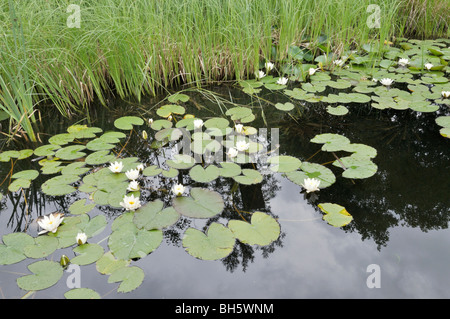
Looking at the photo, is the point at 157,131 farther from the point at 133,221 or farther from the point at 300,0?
the point at 300,0

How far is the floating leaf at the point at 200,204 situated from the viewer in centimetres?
184

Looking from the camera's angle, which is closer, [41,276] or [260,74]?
[41,276]

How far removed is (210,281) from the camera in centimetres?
152

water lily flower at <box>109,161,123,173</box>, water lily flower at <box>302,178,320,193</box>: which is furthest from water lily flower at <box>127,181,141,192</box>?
water lily flower at <box>302,178,320,193</box>

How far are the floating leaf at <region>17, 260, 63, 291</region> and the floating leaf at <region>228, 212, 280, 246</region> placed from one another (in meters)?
0.81

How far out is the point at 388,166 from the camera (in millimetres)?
2211

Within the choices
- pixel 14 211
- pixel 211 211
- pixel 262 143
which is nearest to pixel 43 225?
pixel 14 211

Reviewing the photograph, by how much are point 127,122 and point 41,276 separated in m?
1.51

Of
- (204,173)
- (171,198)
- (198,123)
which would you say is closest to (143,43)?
(198,123)

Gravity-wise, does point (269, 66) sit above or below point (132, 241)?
above

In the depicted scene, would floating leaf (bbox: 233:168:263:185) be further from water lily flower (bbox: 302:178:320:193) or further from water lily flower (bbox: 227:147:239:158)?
water lily flower (bbox: 302:178:320:193)

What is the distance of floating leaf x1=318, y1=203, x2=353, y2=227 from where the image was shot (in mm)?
1784

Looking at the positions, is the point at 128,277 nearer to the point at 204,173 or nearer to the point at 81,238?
the point at 81,238

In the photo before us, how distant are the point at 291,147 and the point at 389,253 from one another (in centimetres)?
104
